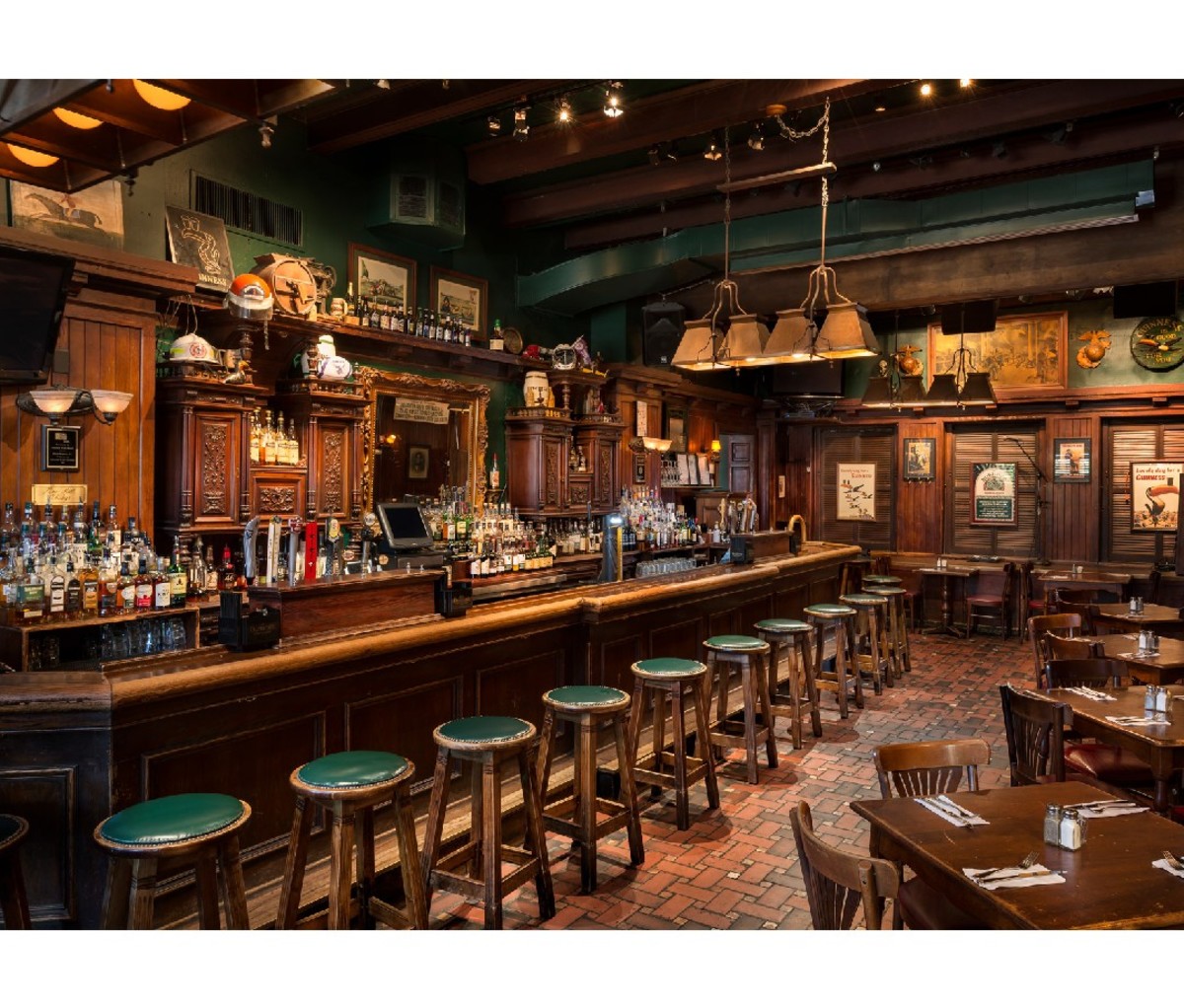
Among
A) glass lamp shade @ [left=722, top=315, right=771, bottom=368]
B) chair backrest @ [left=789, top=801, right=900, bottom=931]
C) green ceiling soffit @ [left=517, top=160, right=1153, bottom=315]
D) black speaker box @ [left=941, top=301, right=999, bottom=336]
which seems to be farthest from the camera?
black speaker box @ [left=941, top=301, right=999, bottom=336]

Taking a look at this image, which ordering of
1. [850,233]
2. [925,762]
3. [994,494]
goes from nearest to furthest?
1. [925,762]
2. [850,233]
3. [994,494]

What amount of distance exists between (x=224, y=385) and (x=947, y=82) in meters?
5.13

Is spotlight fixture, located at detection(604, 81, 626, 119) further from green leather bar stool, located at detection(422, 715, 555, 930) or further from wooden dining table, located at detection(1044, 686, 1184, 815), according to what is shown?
wooden dining table, located at detection(1044, 686, 1184, 815)

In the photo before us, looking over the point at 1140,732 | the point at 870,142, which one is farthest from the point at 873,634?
the point at 870,142

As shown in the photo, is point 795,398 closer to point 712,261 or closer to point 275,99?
point 712,261

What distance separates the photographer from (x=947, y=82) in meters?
5.61

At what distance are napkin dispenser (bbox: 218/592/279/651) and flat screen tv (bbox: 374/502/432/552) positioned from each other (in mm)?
2266

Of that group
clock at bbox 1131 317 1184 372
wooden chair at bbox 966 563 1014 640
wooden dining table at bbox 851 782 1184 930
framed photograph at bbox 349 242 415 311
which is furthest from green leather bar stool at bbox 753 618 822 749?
clock at bbox 1131 317 1184 372

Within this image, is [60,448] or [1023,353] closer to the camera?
[60,448]

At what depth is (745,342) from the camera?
6.12 meters

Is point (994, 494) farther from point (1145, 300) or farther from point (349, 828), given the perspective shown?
point (349, 828)

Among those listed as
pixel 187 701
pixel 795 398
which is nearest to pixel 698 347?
pixel 187 701

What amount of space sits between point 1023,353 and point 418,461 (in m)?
7.82

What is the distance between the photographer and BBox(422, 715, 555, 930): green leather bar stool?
299cm
